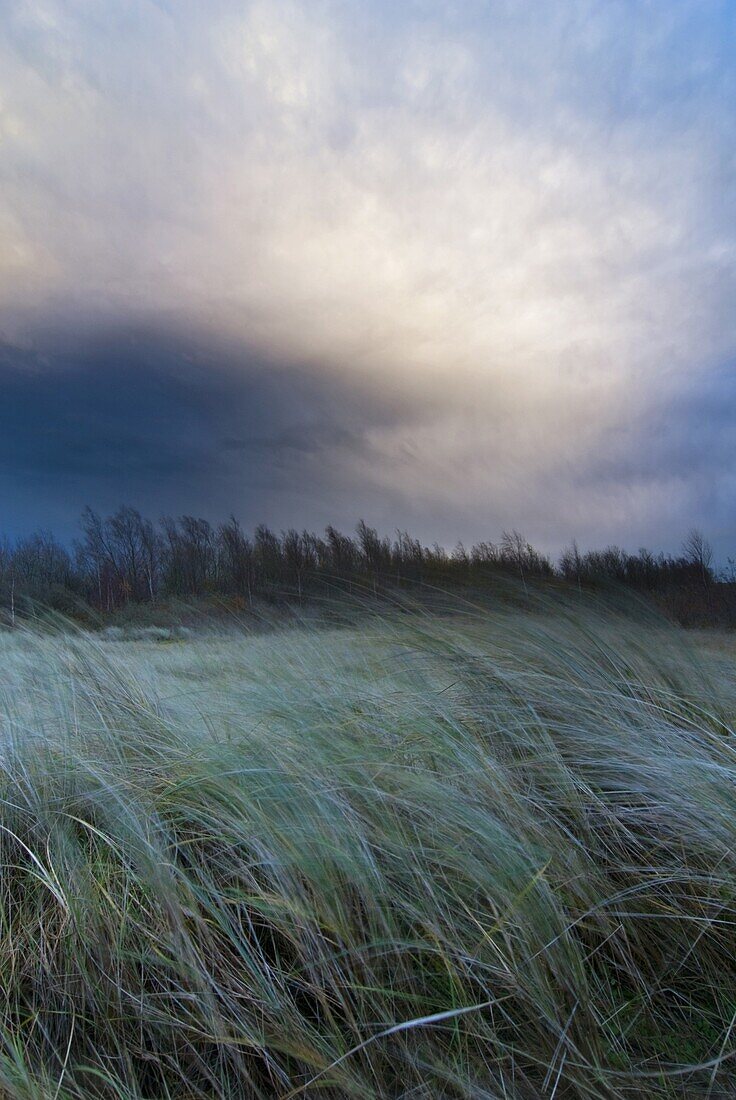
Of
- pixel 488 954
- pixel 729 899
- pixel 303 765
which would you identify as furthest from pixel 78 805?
pixel 729 899

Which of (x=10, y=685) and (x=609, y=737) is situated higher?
(x=10, y=685)

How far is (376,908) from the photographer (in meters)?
1.33

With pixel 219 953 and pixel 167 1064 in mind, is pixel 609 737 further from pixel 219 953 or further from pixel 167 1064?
pixel 167 1064

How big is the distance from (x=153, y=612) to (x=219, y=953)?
22.1 ft

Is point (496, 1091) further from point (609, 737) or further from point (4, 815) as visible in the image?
point (4, 815)

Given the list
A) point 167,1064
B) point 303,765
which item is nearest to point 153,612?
point 303,765

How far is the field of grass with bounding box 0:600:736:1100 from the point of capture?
1164 millimetres

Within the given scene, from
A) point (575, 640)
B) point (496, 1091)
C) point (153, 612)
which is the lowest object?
point (496, 1091)

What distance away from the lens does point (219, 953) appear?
52.0 inches

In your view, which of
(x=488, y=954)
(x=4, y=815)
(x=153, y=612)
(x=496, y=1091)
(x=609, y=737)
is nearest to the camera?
(x=496, y=1091)

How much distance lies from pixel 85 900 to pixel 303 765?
59 centimetres

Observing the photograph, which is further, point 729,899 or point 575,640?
point 575,640

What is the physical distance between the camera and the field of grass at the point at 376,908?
3.82 ft

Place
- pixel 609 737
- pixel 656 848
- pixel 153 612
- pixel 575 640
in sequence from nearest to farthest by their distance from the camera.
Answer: pixel 656 848 → pixel 609 737 → pixel 575 640 → pixel 153 612
